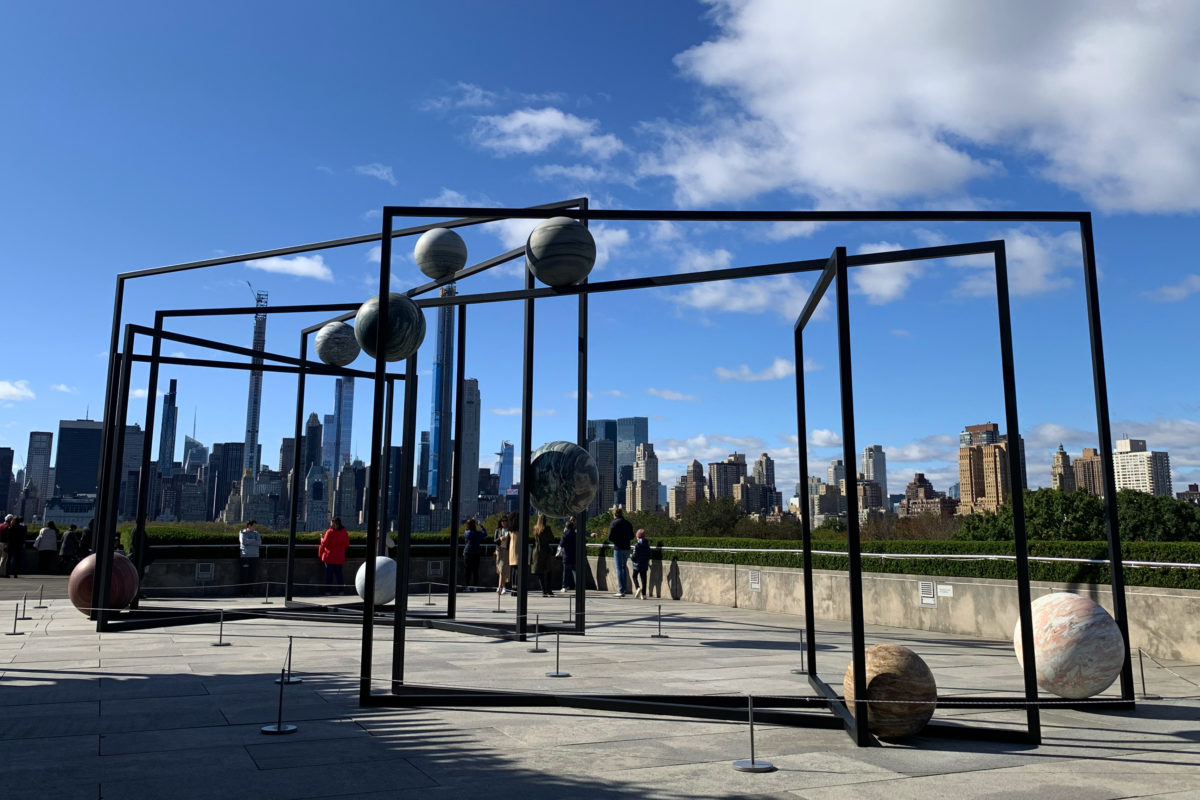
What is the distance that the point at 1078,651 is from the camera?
340 inches

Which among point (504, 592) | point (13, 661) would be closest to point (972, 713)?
point (13, 661)

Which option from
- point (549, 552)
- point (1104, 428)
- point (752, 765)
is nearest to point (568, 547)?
point (549, 552)

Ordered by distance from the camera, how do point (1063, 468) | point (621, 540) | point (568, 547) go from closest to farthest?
point (621, 540) → point (568, 547) → point (1063, 468)

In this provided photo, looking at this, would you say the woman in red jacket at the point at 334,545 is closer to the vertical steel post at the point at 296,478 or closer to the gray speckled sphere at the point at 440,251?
the vertical steel post at the point at 296,478

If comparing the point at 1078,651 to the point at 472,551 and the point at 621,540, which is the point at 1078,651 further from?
the point at 472,551

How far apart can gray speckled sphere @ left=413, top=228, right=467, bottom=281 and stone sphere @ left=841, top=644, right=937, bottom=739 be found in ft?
28.4

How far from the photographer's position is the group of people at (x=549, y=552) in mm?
22578

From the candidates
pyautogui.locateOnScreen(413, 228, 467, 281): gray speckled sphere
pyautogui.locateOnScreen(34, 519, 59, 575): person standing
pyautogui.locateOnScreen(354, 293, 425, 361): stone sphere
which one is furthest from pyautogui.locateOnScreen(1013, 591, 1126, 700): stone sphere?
pyautogui.locateOnScreen(34, 519, 59, 575): person standing

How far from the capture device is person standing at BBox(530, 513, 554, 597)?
76.3 feet

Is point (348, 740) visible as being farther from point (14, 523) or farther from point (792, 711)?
point (14, 523)

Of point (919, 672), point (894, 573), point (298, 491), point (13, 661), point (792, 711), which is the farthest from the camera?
point (298, 491)

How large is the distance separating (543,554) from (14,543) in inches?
649

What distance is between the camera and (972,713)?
27.9 ft

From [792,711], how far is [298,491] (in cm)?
1217
